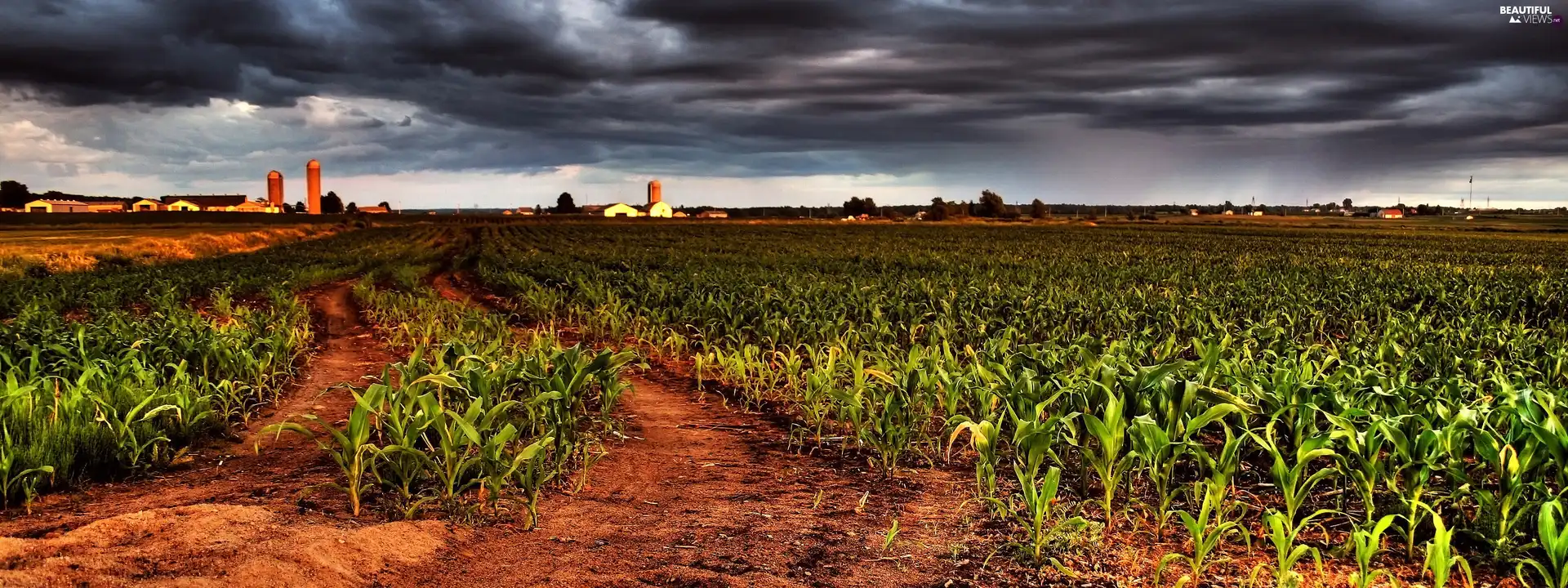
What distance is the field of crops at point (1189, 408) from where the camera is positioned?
4.02m

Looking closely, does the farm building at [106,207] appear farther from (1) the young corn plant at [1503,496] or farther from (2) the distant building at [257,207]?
(1) the young corn plant at [1503,496]

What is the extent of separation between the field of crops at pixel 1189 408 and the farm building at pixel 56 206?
17226cm

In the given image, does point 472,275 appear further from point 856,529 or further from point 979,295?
point 856,529

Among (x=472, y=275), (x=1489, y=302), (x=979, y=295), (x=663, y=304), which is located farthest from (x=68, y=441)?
(x=472, y=275)

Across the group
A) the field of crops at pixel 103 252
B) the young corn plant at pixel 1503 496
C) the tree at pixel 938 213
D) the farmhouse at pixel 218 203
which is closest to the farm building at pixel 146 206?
the farmhouse at pixel 218 203

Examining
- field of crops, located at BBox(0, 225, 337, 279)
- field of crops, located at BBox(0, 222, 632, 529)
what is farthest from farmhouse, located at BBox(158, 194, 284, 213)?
field of crops, located at BBox(0, 222, 632, 529)

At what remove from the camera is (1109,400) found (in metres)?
4.45

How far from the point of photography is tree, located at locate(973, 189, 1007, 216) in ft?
538

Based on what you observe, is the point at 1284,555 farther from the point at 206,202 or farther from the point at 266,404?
the point at 206,202

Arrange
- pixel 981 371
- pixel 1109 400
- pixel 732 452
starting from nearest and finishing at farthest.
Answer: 1. pixel 1109 400
2. pixel 981 371
3. pixel 732 452

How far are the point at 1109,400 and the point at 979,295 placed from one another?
36.0ft

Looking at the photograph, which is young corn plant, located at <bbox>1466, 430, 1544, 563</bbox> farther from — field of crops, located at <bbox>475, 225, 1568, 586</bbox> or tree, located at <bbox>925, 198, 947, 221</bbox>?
tree, located at <bbox>925, 198, 947, 221</bbox>

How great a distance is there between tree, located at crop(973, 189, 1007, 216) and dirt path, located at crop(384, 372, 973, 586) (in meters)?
164

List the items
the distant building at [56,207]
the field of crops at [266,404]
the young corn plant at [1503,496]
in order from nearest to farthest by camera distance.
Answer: the young corn plant at [1503,496] → the field of crops at [266,404] → the distant building at [56,207]
